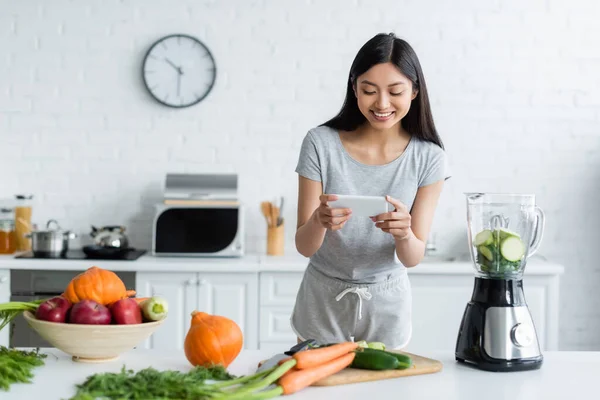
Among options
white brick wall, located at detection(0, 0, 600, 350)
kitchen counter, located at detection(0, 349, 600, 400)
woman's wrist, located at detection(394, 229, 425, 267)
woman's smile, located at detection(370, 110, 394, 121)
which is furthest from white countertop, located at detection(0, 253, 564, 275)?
kitchen counter, located at detection(0, 349, 600, 400)

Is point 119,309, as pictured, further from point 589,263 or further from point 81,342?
point 589,263

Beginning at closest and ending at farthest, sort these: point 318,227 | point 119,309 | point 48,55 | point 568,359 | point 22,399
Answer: point 22,399
point 119,309
point 568,359
point 318,227
point 48,55

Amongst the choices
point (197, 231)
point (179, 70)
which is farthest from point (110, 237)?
point (179, 70)

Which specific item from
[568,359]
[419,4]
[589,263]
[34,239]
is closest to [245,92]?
[419,4]

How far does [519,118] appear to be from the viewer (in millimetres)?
4281

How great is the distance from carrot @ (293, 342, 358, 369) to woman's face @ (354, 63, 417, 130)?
0.67 m

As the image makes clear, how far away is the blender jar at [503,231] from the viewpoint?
5.90 ft

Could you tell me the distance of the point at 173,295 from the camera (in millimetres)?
3742

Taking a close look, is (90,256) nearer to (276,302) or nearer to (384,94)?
(276,302)

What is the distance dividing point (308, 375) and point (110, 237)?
2553mm

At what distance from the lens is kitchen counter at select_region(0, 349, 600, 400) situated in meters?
1.54

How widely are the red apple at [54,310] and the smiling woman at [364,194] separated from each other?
693 millimetres

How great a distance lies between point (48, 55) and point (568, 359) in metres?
3.24

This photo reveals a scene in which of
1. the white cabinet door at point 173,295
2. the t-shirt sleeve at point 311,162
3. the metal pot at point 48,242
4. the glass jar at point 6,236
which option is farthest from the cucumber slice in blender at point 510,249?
the glass jar at point 6,236
